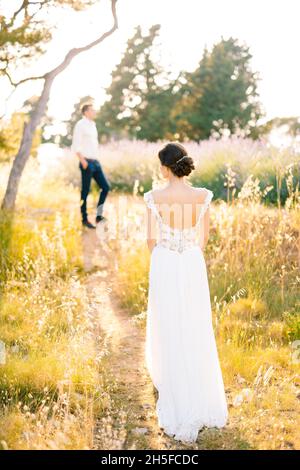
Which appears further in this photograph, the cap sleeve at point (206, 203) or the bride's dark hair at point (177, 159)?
the cap sleeve at point (206, 203)

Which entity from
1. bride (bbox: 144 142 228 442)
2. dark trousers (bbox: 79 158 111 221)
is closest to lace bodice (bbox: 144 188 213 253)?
bride (bbox: 144 142 228 442)

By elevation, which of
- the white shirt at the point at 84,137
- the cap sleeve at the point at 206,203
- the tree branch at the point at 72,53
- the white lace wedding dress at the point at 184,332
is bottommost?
the white lace wedding dress at the point at 184,332

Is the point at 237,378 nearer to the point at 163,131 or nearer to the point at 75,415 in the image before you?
the point at 75,415

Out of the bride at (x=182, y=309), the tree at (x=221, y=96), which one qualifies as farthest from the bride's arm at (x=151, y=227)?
the tree at (x=221, y=96)

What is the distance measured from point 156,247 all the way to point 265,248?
3.31 m

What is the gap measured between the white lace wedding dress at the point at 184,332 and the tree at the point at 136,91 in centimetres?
2490

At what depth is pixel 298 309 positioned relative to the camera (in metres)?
5.88

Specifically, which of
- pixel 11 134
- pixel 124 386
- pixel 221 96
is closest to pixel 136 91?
pixel 221 96

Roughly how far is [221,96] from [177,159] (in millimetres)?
23674

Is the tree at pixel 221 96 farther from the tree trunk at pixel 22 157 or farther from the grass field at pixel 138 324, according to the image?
the grass field at pixel 138 324

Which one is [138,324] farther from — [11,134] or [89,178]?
[11,134]

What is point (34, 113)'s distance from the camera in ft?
33.1

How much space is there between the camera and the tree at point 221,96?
2662 centimetres
